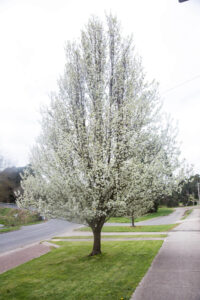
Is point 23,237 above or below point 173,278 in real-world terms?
below

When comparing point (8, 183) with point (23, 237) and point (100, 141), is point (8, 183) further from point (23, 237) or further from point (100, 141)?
point (100, 141)

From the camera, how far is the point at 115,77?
35.0 ft

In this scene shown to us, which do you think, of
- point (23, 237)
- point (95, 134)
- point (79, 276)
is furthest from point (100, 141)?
point (23, 237)

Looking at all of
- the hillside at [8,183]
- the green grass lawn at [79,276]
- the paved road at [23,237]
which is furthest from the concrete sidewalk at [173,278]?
the hillside at [8,183]

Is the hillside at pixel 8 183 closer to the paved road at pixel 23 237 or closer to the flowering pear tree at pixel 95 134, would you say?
the paved road at pixel 23 237

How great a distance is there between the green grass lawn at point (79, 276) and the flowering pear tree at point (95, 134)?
1504mm

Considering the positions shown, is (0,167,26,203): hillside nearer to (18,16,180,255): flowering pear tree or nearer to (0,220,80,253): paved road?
(0,220,80,253): paved road

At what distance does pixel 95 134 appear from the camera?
32.0 ft

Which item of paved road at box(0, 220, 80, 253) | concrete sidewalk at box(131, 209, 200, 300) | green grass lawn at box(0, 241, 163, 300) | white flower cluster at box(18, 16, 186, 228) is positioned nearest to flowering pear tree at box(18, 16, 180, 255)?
white flower cluster at box(18, 16, 186, 228)

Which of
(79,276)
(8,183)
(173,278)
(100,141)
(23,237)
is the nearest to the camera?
(173,278)

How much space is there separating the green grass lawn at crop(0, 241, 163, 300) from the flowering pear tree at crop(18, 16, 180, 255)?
1.50 metres

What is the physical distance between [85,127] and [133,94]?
269 cm

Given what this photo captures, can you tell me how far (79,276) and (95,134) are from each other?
5371 millimetres

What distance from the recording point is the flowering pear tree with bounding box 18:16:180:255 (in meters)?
9.02
